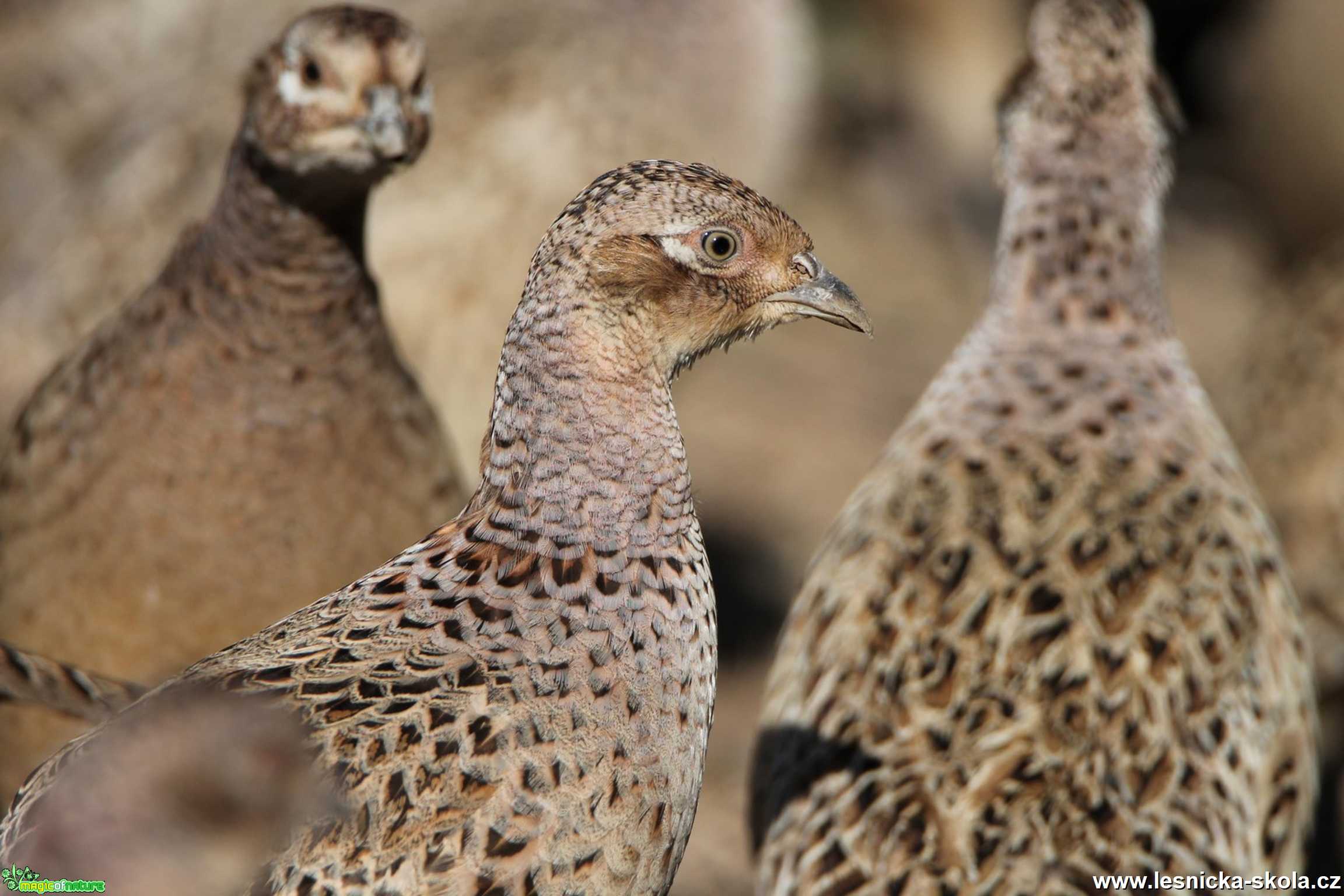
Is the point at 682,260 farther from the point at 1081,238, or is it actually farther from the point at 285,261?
the point at 1081,238

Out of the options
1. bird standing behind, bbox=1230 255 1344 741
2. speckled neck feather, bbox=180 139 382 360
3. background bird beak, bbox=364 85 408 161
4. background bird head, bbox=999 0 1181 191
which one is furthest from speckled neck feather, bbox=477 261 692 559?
bird standing behind, bbox=1230 255 1344 741

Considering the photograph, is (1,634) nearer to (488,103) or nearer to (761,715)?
(761,715)

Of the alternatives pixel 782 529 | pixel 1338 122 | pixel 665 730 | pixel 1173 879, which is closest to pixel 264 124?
pixel 665 730

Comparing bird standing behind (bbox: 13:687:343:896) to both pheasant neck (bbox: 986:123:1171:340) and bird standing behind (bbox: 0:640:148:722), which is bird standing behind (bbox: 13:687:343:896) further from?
pheasant neck (bbox: 986:123:1171:340)

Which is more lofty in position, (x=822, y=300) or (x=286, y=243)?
(x=286, y=243)

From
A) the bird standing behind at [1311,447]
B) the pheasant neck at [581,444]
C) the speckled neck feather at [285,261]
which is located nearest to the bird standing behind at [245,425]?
the speckled neck feather at [285,261]

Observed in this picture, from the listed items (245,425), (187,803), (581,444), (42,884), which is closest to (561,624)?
(581,444)
